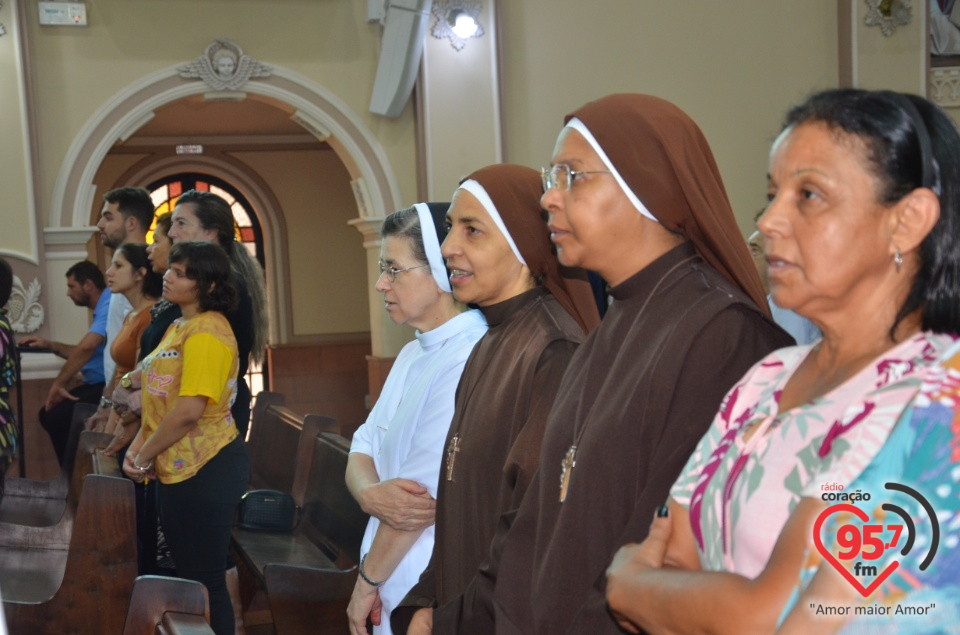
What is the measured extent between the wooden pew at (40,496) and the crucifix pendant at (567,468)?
4228 mm

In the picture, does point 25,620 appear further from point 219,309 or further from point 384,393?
point 384,393

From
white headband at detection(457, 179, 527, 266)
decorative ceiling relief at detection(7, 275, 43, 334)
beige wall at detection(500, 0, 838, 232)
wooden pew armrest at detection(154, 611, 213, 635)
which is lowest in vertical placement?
wooden pew armrest at detection(154, 611, 213, 635)

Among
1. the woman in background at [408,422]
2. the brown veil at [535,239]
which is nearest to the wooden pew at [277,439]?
the woman in background at [408,422]

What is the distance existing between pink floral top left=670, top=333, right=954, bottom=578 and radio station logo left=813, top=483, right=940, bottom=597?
0.03 metres

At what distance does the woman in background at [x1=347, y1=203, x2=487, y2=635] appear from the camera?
2518 millimetres

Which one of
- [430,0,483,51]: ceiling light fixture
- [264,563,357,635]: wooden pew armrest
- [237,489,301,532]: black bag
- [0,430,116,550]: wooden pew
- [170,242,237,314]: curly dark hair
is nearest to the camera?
[264,563,357,635]: wooden pew armrest

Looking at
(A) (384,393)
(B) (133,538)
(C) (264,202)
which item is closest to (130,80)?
(C) (264,202)

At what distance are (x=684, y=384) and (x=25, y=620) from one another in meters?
2.67

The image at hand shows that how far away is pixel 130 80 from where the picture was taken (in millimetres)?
8180

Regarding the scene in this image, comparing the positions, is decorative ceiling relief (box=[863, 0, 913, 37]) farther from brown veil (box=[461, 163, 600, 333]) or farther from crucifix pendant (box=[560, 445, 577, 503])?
crucifix pendant (box=[560, 445, 577, 503])

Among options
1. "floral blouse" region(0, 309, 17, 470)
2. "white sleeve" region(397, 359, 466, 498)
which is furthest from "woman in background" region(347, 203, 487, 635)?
"floral blouse" region(0, 309, 17, 470)

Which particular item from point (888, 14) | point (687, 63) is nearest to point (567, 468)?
point (687, 63)

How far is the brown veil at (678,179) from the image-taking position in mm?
1698

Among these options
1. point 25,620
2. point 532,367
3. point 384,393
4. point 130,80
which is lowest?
point 25,620
